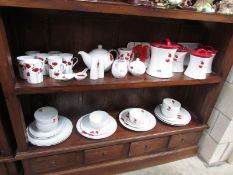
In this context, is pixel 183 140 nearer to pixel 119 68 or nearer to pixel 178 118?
pixel 178 118

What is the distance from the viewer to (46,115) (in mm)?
1000

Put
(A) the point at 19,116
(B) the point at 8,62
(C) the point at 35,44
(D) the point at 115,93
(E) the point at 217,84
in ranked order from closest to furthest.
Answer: (B) the point at 8,62 → (A) the point at 19,116 → (C) the point at 35,44 → (E) the point at 217,84 → (D) the point at 115,93

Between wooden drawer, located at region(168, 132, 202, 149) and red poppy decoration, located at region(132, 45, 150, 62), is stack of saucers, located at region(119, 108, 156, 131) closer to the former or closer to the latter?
wooden drawer, located at region(168, 132, 202, 149)

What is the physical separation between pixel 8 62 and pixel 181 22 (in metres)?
0.96

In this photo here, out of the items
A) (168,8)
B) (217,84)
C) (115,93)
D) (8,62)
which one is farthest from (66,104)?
(217,84)

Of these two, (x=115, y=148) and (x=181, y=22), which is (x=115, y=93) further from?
(x=181, y=22)

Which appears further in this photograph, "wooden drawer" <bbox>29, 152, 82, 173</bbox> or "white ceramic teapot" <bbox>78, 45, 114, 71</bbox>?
"wooden drawer" <bbox>29, 152, 82, 173</bbox>

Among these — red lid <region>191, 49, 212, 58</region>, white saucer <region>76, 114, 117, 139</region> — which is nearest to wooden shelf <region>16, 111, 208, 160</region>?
white saucer <region>76, 114, 117, 139</region>

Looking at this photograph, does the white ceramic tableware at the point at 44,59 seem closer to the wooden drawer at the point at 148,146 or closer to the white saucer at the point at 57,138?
the white saucer at the point at 57,138

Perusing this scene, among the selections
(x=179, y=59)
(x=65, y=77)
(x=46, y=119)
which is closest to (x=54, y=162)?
(x=46, y=119)

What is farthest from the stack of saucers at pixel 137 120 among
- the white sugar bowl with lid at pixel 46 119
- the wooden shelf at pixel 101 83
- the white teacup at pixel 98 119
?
the white sugar bowl with lid at pixel 46 119

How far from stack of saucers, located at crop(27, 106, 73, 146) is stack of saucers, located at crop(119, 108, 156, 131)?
37cm

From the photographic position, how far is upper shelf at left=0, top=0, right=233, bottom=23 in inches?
24.2

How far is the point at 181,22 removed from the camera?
1.10m
